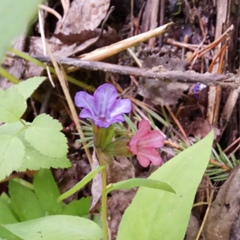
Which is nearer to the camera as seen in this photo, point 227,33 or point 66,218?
point 66,218

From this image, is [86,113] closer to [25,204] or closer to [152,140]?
[152,140]

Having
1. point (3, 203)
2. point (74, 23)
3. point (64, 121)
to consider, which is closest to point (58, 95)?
point (64, 121)

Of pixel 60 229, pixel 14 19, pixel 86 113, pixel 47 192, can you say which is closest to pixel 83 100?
pixel 86 113

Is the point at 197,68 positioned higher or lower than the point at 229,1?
lower

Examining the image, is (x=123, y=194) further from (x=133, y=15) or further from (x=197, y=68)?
(x=133, y=15)

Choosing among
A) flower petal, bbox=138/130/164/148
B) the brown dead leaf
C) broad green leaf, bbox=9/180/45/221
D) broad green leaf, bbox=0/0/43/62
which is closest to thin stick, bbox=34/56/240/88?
the brown dead leaf

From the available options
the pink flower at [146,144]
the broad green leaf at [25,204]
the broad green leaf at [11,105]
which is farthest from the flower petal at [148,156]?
the broad green leaf at [25,204]

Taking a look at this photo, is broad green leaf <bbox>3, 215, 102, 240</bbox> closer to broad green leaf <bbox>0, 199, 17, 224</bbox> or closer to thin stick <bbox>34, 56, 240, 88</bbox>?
broad green leaf <bbox>0, 199, 17, 224</bbox>
